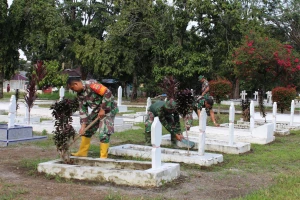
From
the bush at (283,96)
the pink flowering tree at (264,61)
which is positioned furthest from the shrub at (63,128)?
the pink flowering tree at (264,61)

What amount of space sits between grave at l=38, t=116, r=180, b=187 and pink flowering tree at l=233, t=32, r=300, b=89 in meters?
18.0

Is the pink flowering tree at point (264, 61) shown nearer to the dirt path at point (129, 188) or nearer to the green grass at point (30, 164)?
the dirt path at point (129, 188)

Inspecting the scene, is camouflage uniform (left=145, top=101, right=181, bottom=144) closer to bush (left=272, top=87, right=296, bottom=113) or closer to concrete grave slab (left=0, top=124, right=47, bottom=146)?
concrete grave slab (left=0, top=124, right=47, bottom=146)

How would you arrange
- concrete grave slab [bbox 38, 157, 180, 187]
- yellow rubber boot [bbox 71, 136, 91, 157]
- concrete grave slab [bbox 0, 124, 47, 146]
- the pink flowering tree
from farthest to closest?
the pink flowering tree → concrete grave slab [bbox 0, 124, 47, 146] → yellow rubber boot [bbox 71, 136, 91, 157] → concrete grave slab [bbox 38, 157, 180, 187]

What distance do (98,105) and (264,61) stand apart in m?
17.6

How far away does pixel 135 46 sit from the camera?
32.6m

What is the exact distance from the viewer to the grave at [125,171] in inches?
249

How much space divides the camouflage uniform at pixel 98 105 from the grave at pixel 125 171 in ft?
2.42

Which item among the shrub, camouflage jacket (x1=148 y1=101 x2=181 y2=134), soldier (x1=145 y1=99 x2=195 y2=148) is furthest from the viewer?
camouflage jacket (x1=148 y1=101 x2=181 y2=134)

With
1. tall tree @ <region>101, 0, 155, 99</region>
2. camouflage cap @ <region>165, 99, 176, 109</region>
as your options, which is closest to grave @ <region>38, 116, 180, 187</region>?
camouflage cap @ <region>165, 99, 176, 109</region>

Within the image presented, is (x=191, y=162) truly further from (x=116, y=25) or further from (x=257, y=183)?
(x=116, y=25)

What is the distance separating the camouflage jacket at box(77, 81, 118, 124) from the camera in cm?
761

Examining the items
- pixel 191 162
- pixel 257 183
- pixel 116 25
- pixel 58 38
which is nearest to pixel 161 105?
pixel 191 162

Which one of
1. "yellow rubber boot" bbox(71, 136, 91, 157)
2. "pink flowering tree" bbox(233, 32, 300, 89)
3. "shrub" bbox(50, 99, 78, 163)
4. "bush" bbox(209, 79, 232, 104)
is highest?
"pink flowering tree" bbox(233, 32, 300, 89)
